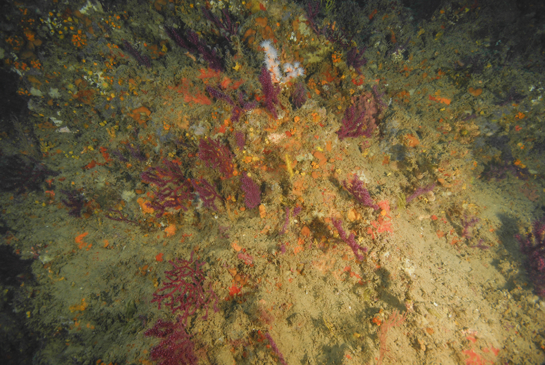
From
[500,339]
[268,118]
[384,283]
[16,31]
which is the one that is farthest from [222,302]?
[16,31]

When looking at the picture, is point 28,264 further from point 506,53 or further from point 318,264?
point 506,53

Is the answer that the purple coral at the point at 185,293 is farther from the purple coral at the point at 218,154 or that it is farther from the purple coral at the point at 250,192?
the purple coral at the point at 218,154

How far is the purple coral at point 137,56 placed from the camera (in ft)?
13.4

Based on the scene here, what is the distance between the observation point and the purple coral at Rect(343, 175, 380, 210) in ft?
11.1

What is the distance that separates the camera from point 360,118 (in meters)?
4.05

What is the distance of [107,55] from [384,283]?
659cm

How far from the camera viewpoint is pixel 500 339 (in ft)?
9.50

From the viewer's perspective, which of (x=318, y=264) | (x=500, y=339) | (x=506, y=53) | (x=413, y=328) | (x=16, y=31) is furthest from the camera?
(x=506, y=53)

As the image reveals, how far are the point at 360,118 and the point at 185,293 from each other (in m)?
4.44

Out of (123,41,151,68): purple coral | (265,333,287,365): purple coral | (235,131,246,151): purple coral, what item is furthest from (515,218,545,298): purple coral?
(123,41,151,68): purple coral

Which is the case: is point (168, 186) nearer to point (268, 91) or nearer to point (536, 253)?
point (268, 91)

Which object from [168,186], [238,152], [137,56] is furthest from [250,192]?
[137,56]

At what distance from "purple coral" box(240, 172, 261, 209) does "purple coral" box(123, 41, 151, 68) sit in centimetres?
323

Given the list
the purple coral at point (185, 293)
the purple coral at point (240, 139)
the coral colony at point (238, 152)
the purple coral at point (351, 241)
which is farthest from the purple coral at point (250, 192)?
the purple coral at point (351, 241)
